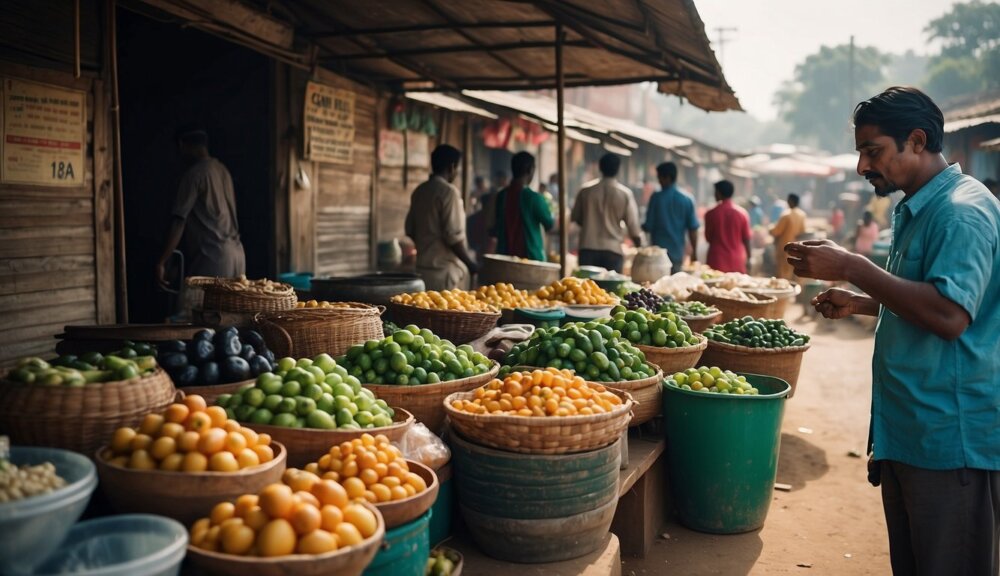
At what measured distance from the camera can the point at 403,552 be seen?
2506 millimetres

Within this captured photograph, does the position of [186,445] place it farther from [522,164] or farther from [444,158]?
[522,164]

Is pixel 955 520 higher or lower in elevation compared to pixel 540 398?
lower

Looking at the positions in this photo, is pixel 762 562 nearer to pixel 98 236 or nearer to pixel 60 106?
pixel 98 236

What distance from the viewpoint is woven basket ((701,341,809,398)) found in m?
5.56

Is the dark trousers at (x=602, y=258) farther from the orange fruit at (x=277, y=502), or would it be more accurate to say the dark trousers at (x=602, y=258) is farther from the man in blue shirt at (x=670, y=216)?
the orange fruit at (x=277, y=502)

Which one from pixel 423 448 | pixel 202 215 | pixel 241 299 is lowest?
pixel 423 448

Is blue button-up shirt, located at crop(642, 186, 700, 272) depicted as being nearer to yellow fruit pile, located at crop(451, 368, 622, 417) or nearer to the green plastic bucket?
the green plastic bucket

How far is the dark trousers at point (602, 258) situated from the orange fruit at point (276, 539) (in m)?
7.11

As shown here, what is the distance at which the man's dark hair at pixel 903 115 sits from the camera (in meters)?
2.72

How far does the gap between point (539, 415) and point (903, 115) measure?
172cm

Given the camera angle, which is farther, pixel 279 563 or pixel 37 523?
pixel 279 563

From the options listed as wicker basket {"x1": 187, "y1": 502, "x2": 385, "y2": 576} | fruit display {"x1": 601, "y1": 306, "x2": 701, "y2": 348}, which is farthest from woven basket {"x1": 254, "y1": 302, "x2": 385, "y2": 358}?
wicker basket {"x1": 187, "y1": 502, "x2": 385, "y2": 576}

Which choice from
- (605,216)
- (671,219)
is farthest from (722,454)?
(671,219)

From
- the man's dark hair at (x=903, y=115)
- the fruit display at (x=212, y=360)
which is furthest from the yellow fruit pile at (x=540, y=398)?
the man's dark hair at (x=903, y=115)
